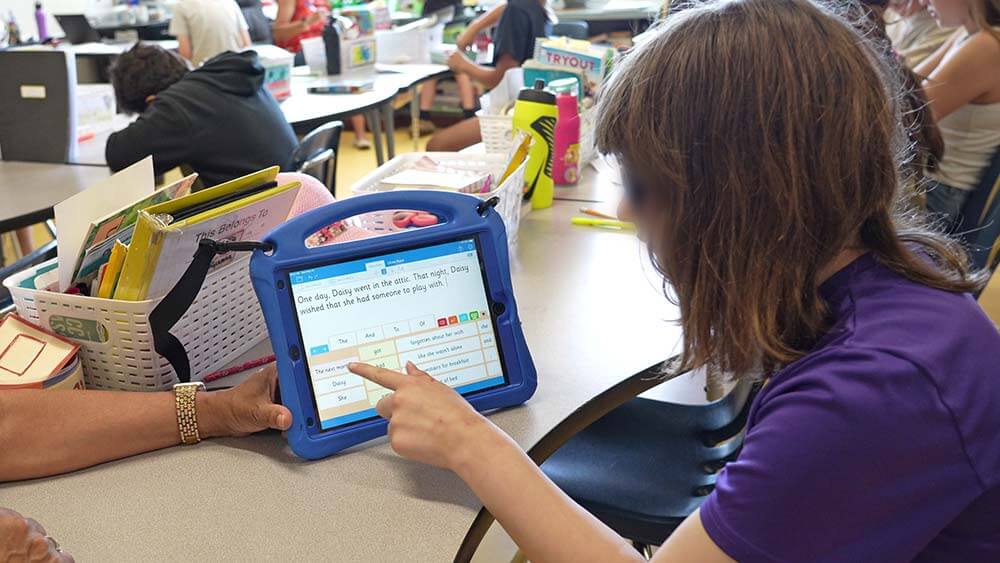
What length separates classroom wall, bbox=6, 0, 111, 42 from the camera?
6.47m

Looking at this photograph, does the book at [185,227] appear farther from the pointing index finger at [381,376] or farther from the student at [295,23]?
the student at [295,23]

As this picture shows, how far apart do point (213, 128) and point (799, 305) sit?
7.22ft

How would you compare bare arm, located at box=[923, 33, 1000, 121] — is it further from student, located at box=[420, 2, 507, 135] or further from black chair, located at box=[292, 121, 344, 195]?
student, located at box=[420, 2, 507, 135]

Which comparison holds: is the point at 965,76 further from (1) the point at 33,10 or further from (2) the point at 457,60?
(1) the point at 33,10

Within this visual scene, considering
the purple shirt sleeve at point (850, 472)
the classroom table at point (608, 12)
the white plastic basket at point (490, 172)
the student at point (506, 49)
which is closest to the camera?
the purple shirt sleeve at point (850, 472)

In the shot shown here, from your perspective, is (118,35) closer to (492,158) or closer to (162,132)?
(162,132)

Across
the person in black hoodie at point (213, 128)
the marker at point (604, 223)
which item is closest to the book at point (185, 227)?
the marker at point (604, 223)

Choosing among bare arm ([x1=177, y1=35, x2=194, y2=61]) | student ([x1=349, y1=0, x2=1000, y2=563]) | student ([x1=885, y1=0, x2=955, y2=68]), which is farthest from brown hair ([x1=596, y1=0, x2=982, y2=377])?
bare arm ([x1=177, y1=35, x2=194, y2=61])

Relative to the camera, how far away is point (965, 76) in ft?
7.79

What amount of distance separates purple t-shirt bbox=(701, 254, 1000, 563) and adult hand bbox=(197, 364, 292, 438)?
0.56 m

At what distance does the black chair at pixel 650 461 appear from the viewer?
1.40m

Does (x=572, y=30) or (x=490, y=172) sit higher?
(x=490, y=172)

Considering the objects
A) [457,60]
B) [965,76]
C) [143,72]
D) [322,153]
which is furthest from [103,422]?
[457,60]

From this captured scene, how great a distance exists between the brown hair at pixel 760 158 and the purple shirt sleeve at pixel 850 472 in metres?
0.10
